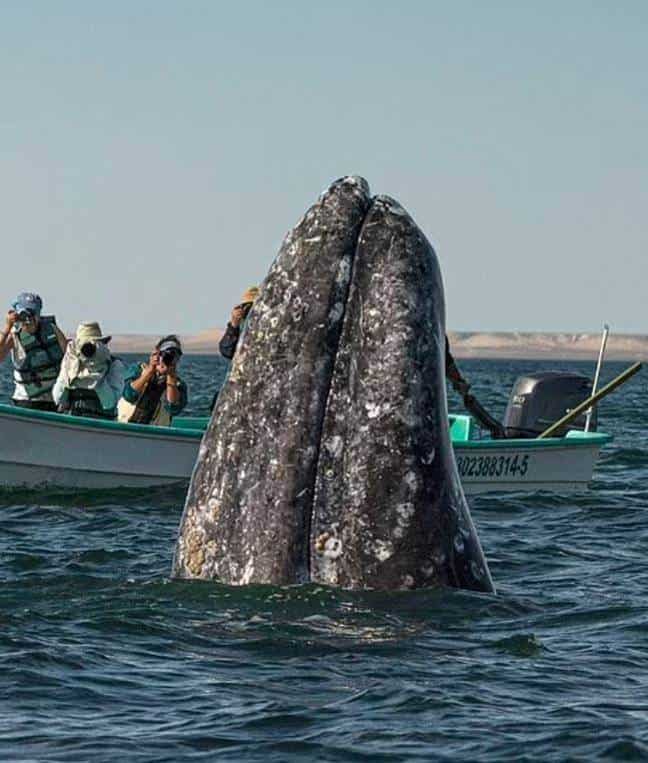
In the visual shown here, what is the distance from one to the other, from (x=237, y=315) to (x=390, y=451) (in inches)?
297

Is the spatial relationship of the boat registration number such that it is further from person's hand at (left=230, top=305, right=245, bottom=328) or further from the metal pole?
person's hand at (left=230, top=305, right=245, bottom=328)

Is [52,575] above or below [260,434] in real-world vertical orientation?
below

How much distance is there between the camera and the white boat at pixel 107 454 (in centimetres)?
1672

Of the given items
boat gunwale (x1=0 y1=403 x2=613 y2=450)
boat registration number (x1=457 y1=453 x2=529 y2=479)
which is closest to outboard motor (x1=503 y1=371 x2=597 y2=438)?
boat registration number (x1=457 y1=453 x2=529 y2=479)

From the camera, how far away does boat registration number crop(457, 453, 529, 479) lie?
1700 cm

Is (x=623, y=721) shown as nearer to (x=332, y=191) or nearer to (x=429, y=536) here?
(x=429, y=536)

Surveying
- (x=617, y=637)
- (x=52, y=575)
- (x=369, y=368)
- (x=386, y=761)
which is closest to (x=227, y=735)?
(x=386, y=761)

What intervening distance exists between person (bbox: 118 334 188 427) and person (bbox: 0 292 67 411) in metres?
0.75

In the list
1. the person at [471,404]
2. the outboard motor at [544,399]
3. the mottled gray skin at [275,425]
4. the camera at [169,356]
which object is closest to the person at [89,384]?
the camera at [169,356]

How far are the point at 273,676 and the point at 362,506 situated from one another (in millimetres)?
942

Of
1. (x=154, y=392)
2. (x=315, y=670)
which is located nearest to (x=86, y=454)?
(x=154, y=392)

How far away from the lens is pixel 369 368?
774 centimetres

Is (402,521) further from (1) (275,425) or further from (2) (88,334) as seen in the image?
(2) (88,334)

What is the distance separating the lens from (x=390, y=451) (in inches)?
301
